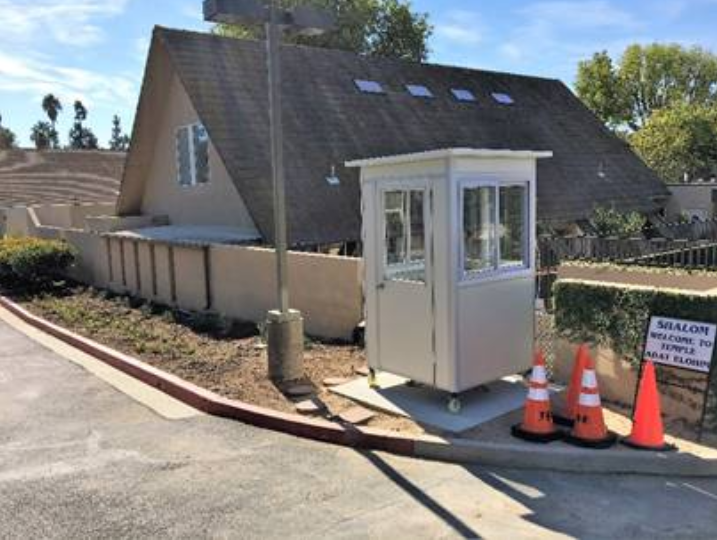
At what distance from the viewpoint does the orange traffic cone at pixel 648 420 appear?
5.86 metres

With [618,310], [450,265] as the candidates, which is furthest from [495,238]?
[618,310]

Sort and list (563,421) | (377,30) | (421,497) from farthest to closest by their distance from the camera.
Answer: (377,30) → (563,421) → (421,497)

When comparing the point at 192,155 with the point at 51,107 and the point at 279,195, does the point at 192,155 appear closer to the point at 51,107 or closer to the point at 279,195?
the point at 279,195

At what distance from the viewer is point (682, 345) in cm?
625

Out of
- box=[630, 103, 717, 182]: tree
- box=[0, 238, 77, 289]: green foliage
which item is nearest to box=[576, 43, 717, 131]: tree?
box=[630, 103, 717, 182]: tree

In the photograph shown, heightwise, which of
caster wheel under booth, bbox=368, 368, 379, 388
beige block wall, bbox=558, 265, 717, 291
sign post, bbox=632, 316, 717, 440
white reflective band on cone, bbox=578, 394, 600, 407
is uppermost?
beige block wall, bbox=558, 265, 717, 291

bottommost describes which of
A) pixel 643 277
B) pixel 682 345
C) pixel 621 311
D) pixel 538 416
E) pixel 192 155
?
pixel 538 416

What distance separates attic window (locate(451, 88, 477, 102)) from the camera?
22.3 m

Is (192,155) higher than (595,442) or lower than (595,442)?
higher

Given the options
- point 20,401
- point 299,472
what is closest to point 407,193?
point 299,472

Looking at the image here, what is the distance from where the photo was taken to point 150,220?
19.3m

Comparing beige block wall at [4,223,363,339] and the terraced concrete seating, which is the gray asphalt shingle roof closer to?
beige block wall at [4,223,363,339]

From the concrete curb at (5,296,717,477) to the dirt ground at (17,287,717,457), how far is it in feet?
0.63

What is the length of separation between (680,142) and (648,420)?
4216 centimetres
